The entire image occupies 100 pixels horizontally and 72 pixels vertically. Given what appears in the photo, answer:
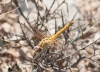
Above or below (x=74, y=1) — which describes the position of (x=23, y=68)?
below

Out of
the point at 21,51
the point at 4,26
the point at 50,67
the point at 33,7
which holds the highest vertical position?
the point at 33,7

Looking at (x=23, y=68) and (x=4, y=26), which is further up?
(x=4, y=26)

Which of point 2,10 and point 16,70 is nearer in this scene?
point 16,70

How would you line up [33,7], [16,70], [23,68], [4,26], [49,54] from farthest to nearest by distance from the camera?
[33,7] < [4,26] < [23,68] < [16,70] < [49,54]

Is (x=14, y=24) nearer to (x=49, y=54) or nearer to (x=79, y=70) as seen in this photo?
(x=79, y=70)

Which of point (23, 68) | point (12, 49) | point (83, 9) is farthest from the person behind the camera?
point (83, 9)

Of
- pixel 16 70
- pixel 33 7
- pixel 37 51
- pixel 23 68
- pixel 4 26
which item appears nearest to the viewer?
pixel 37 51

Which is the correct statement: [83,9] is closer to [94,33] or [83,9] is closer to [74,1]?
[74,1]

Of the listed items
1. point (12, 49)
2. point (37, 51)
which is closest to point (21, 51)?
point (12, 49)

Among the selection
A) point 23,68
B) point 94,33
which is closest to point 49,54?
point 23,68
